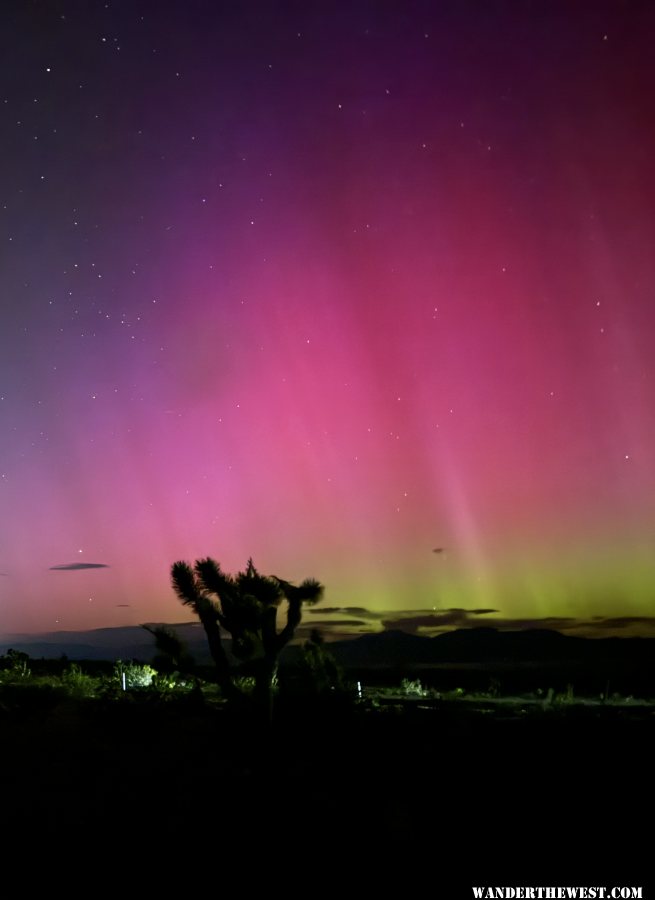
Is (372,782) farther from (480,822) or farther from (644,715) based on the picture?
(644,715)

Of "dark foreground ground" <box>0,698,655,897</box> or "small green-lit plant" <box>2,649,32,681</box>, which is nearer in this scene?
"dark foreground ground" <box>0,698,655,897</box>

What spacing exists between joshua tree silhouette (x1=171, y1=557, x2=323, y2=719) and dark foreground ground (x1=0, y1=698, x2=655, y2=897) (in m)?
1.08

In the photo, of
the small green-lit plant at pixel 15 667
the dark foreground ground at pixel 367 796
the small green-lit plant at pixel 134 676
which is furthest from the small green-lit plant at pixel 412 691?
the small green-lit plant at pixel 15 667

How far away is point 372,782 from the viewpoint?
988cm

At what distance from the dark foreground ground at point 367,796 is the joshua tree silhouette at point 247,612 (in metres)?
1.08

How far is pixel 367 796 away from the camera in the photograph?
30.4ft

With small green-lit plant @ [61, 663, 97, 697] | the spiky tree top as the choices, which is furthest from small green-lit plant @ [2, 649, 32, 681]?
the spiky tree top

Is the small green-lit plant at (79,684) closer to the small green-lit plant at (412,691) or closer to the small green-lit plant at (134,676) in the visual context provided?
the small green-lit plant at (134,676)

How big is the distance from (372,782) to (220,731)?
496 cm

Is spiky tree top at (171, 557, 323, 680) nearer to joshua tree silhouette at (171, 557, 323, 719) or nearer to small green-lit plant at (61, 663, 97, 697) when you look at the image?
joshua tree silhouette at (171, 557, 323, 719)

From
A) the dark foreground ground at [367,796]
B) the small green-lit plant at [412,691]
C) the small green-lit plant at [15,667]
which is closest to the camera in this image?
the dark foreground ground at [367,796]

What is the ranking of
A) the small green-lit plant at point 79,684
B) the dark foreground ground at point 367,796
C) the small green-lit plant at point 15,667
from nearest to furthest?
the dark foreground ground at point 367,796, the small green-lit plant at point 79,684, the small green-lit plant at point 15,667

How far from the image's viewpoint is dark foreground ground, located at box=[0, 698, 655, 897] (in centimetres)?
717

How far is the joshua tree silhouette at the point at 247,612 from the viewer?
1472 centimetres
